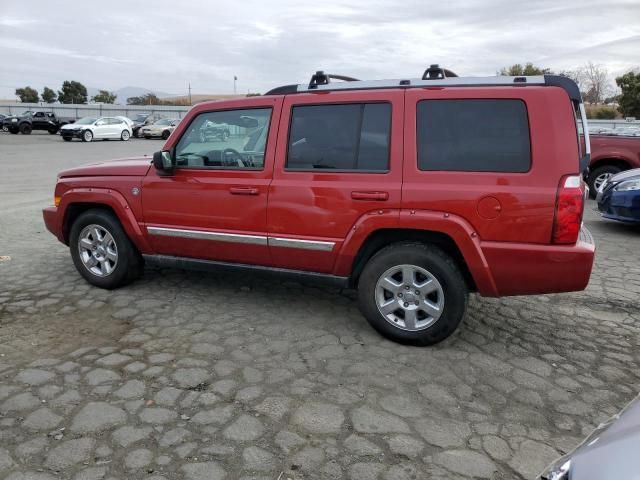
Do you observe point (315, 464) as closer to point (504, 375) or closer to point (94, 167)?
point (504, 375)

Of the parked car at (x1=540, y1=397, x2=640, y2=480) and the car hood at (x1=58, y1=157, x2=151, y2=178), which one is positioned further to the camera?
the car hood at (x1=58, y1=157, x2=151, y2=178)

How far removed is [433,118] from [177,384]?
2.49 meters

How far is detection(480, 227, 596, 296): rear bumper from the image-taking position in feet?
11.1

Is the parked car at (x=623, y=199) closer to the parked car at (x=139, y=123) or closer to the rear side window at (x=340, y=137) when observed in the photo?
the rear side window at (x=340, y=137)

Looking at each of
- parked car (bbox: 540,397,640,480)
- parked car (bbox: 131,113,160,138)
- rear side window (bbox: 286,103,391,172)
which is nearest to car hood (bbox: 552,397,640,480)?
parked car (bbox: 540,397,640,480)

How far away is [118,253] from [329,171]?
2270mm

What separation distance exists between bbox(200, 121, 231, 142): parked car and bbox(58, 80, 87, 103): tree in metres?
74.6

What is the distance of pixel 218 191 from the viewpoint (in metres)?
4.28

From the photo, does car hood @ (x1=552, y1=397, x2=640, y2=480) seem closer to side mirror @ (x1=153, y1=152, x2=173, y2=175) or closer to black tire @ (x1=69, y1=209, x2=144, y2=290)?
side mirror @ (x1=153, y1=152, x2=173, y2=175)

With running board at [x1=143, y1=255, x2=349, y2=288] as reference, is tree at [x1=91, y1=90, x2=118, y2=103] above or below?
above

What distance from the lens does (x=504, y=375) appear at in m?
3.45

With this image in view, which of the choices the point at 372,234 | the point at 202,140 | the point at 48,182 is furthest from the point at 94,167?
the point at 48,182

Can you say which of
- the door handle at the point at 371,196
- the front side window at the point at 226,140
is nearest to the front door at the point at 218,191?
the front side window at the point at 226,140

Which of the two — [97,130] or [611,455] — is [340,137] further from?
[97,130]
